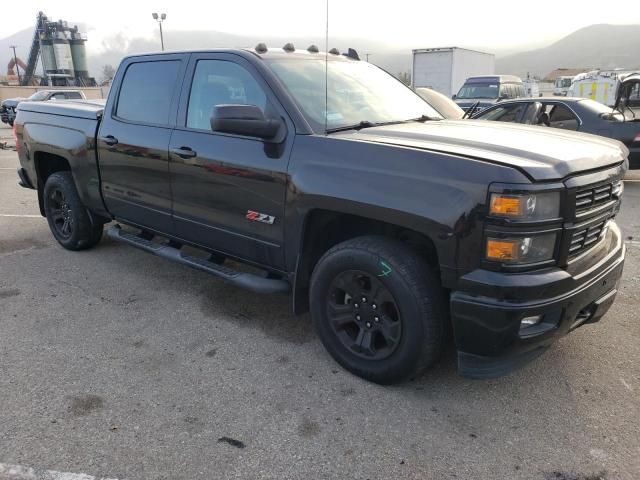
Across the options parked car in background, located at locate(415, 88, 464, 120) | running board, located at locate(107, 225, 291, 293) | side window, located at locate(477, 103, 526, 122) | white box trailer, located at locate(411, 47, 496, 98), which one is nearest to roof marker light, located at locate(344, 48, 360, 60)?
parked car in background, located at locate(415, 88, 464, 120)

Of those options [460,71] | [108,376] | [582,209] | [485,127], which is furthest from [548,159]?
[460,71]

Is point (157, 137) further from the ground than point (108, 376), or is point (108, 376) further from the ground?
point (157, 137)

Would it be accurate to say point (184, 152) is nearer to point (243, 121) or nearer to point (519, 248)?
point (243, 121)

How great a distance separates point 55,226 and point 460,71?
23.3 metres

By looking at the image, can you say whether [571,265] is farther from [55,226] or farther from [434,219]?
[55,226]

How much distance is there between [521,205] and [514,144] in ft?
1.77

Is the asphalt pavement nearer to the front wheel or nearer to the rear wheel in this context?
the front wheel

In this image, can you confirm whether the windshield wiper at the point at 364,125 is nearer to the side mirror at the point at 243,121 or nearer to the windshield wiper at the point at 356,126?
the windshield wiper at the point at 356,126

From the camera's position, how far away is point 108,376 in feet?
10.6

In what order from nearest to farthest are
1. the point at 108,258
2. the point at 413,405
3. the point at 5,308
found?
the point at 413,405
the point at 5,308
the point at 108,258

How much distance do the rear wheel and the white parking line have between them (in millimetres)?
3262

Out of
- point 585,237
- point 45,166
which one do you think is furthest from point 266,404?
point 45,166

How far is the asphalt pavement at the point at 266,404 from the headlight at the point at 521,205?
3.63 feet

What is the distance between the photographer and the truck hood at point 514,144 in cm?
253
